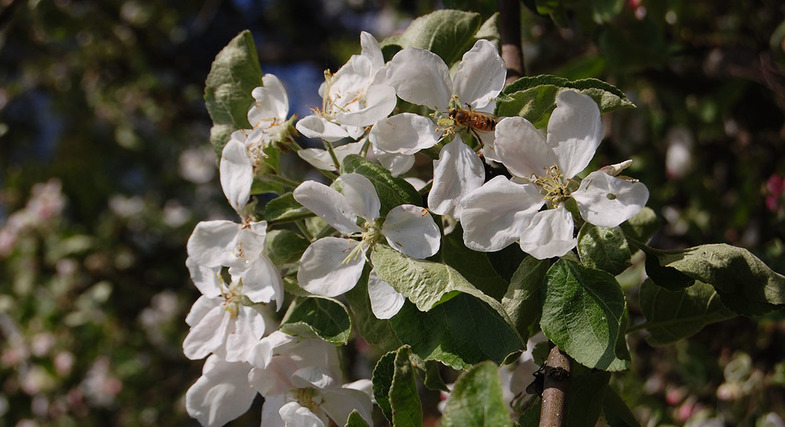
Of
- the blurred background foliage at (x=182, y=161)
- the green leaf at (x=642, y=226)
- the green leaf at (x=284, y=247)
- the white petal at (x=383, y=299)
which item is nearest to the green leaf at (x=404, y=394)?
the white petal at (x=383, y=299)

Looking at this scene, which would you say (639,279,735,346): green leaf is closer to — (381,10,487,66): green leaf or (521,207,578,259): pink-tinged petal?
(521,207,578,259): pink-tinged petal

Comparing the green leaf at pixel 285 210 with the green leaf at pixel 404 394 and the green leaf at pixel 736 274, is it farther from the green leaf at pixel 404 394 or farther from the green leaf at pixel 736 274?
the green leaf at pixel 736 274

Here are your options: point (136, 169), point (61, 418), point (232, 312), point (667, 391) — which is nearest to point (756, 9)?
point (667, 391)

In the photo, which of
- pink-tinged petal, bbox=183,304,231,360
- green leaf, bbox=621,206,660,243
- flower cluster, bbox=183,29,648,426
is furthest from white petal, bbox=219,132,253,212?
green leaf, bbox=621,206,660,243

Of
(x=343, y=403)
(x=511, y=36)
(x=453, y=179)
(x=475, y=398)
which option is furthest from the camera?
(x=511, y=36)

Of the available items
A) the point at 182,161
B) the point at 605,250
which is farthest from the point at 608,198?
the point at 182,161

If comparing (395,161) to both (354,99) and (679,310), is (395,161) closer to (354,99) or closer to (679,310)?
A: (354,99)
